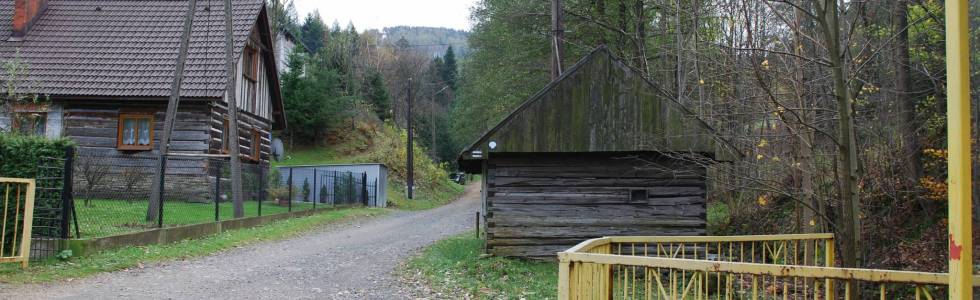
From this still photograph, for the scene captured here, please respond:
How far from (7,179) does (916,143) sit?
50.1ft

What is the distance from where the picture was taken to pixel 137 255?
12898 millimetres

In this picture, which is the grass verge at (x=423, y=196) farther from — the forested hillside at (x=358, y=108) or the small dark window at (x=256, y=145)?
the small dark window at (x=256, y=145)

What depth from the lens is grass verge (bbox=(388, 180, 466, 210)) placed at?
38.5 m

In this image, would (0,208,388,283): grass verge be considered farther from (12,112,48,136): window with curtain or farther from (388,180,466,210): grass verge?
(388,180,466,210): grass verge

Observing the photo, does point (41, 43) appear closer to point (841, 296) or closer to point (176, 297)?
point (176, 297)

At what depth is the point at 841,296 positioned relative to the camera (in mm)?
10812

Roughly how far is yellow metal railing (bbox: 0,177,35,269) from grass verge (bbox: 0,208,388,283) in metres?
0.27

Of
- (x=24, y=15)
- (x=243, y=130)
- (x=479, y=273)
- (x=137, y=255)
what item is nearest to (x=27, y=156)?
(x=137, y=255)

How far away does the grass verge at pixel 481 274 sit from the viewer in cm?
1129

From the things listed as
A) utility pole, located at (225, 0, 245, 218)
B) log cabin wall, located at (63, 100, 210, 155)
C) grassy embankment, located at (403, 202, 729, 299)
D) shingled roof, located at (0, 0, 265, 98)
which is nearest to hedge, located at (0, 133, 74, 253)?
grassy embankment, located at (403, 202, 729, 299)

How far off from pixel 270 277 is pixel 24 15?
19.5 meters

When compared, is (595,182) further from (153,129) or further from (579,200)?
(153,129)

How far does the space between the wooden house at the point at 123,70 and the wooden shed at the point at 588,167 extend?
1215 cm

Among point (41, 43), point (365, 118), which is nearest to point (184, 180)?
point (41, 43)
